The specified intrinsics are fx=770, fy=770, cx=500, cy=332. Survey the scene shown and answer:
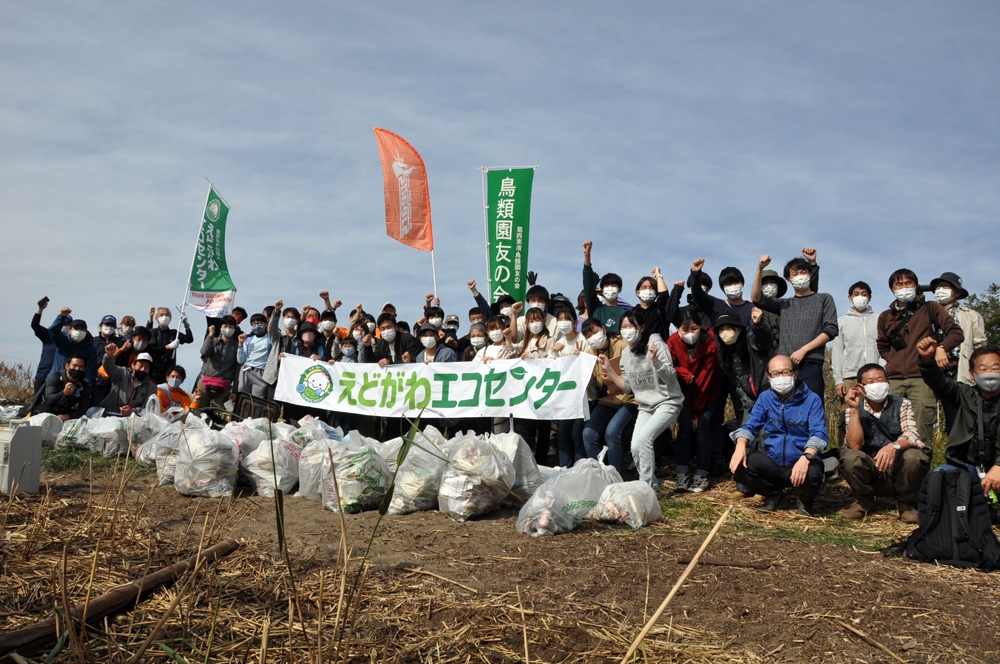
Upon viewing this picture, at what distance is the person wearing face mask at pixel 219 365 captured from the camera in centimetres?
1071

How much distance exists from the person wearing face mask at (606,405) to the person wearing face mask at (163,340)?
6.97m

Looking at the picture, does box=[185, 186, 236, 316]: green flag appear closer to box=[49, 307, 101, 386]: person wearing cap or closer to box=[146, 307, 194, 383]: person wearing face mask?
box=[146, 307, 194, 383]: person wearing face mask

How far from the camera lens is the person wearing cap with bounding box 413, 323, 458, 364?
9391 millimetres

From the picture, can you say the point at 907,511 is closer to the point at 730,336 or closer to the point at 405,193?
the point at 730,336

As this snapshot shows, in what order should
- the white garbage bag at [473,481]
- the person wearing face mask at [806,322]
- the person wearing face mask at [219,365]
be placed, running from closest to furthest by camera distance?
the white garbage bag at [473,481], the person wearing face mask at [806,322], the person wearing face mask at [219,365]

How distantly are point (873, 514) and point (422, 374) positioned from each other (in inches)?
196

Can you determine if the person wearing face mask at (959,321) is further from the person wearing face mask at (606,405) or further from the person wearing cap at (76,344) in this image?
the person wearing cap at (76,344)

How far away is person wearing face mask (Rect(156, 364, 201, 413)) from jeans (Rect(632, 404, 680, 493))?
6.31 metres

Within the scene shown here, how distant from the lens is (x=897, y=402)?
6.38 metres

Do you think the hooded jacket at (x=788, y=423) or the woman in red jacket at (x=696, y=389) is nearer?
the hooded jacket at (x=788, y=423)

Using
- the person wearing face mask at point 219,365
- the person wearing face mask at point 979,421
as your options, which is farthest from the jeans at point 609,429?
the person wearing face mask at point 219,365

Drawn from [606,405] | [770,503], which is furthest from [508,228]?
[770,503]

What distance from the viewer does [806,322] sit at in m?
7.27

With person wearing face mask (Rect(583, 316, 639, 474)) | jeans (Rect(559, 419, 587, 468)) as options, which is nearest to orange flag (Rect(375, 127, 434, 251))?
person wearing face mask (Rect(583, 316, 639, 474))
